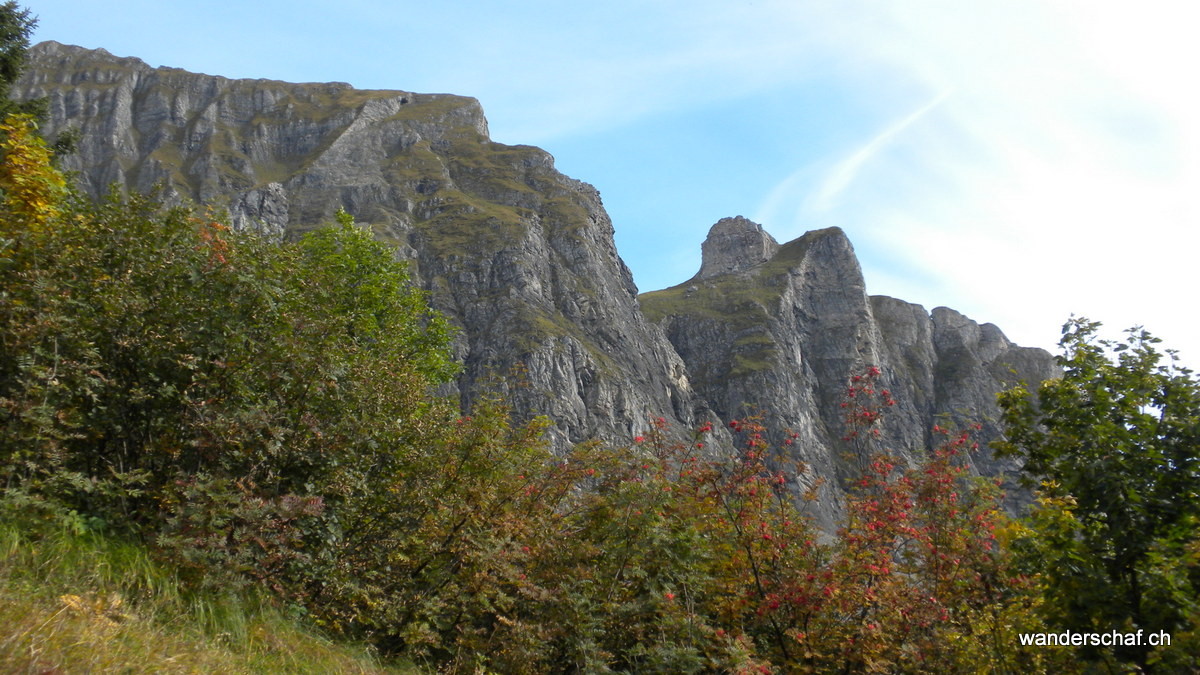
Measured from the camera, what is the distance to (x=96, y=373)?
6.33 metres

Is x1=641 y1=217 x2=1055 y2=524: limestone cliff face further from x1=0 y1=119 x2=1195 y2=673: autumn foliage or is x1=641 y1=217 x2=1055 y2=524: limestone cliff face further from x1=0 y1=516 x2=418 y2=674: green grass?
x1=0 y1=516 x2=418 y2=674: green grass

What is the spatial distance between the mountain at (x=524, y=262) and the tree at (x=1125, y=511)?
308 feet

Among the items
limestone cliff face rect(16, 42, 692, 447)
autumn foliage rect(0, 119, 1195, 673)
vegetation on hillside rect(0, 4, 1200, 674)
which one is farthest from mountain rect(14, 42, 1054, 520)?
vegetation on hillside rect(0, 4, 1200, 674)

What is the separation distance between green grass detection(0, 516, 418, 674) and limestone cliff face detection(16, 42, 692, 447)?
8950 centimetres

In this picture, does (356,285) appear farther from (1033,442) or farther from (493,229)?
(493,229)

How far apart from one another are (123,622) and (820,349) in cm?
18263

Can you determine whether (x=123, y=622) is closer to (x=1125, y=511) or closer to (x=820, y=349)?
(x=1125, y=511)

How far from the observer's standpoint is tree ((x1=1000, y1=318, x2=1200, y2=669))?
227 inches

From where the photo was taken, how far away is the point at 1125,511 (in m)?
6.12

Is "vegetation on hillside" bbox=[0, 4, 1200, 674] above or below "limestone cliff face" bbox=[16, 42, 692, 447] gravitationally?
below

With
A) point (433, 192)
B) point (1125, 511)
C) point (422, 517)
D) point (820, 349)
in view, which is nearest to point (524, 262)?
point (433, 192)

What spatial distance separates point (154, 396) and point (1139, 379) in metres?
9.00

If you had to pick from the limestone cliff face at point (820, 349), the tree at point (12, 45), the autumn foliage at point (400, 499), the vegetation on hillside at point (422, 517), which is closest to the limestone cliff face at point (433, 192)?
the limestone cliff face at point (820, 349)

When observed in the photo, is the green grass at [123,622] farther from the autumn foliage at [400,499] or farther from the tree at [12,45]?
the tree at [12,45]
